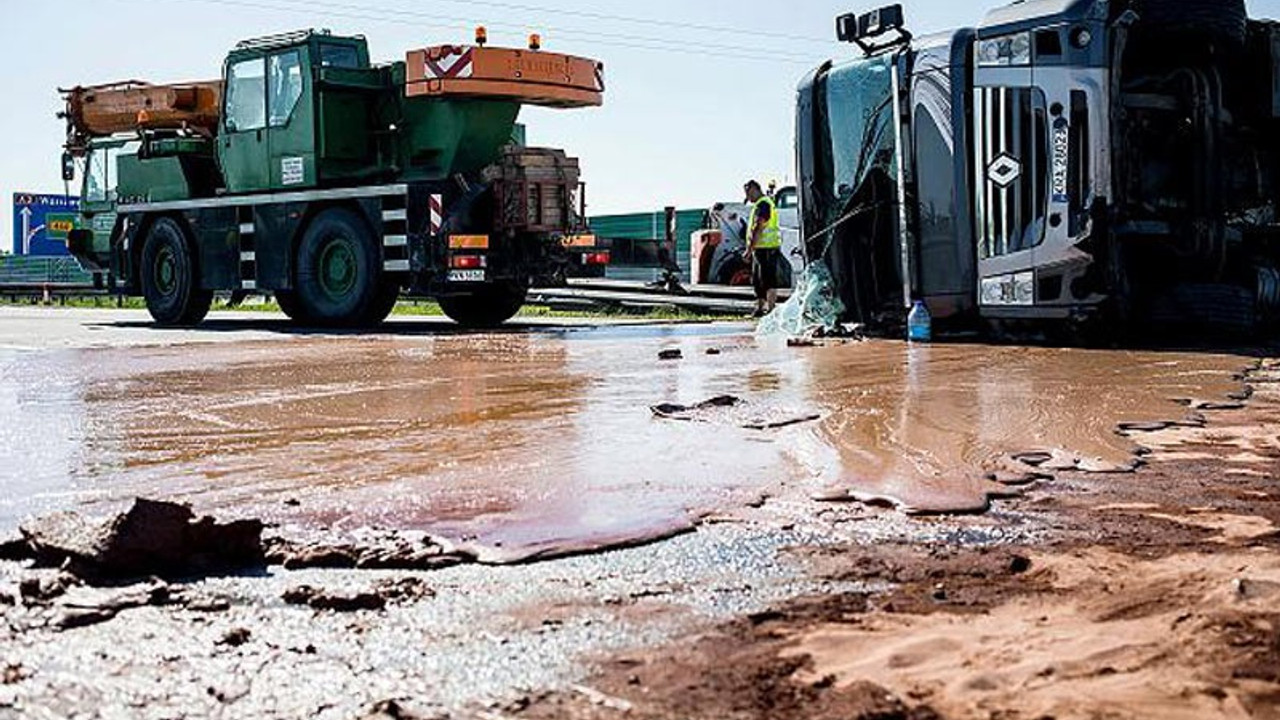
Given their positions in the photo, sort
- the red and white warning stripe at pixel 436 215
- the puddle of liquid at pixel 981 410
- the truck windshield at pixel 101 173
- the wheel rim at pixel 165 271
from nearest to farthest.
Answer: the puddle of liquid at pixel 981 410 < the red and white warning stripe at pixel 436 215 < the wheel rim at pixel 165 271 < the truck windshield at pixel 101 173

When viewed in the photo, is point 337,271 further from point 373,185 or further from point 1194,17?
point 1194,17

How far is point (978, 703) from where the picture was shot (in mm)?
2098

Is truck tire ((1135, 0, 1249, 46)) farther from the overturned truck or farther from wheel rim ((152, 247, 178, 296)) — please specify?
wheel rim ((152, 247, 178, 296))

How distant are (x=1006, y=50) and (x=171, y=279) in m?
11.0

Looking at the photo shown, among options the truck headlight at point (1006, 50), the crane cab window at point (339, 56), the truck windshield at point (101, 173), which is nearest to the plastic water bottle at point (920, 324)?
the truck headlight at point (1006, 50)

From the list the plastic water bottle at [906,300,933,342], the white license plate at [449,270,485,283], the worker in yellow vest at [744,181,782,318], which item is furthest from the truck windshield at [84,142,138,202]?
the plastic water bottle at [906,300,933,342]

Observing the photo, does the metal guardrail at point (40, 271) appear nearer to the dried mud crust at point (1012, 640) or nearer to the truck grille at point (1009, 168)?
the truck grille at point (1009, 168)

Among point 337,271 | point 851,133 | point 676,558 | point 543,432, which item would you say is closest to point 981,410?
point 543,432

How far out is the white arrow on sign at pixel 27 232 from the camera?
4019cm

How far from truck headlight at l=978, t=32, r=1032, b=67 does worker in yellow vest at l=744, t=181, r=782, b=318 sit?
529 cm

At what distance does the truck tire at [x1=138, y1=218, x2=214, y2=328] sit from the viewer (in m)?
16.6

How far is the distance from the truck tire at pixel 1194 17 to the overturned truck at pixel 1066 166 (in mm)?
14

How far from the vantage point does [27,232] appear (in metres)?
40.3

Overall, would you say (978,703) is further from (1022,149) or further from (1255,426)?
(1022,149)
